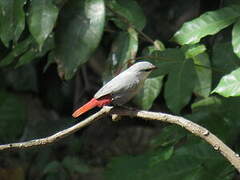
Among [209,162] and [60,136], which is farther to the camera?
[209,162]

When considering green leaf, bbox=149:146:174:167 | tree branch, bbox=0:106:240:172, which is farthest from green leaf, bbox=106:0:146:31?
tree branch, bbox=0:106:240:172

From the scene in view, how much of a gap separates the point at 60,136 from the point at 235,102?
4.07ft

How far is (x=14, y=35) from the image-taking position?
2.96 m

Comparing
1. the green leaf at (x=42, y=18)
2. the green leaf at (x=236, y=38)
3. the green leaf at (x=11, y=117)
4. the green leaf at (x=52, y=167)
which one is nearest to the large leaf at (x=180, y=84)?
the green leaf at (x=236, y=38)

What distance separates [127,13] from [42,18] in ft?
2.32

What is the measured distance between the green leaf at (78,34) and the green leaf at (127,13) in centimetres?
37

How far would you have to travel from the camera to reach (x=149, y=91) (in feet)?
11.5

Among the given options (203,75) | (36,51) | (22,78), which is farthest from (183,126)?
(22,78)

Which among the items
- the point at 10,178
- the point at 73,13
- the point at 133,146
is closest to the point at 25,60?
the point at 73,13

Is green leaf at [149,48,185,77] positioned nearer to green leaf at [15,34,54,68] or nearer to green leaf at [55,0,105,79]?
green leaf at [55,0,105,79]

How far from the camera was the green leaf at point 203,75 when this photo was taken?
11.5 feet

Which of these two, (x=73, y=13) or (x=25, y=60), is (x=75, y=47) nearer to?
(x=73, y=13)

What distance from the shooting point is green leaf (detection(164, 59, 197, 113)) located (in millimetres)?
3297

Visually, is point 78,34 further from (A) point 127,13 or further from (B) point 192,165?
(B) point 192,165
